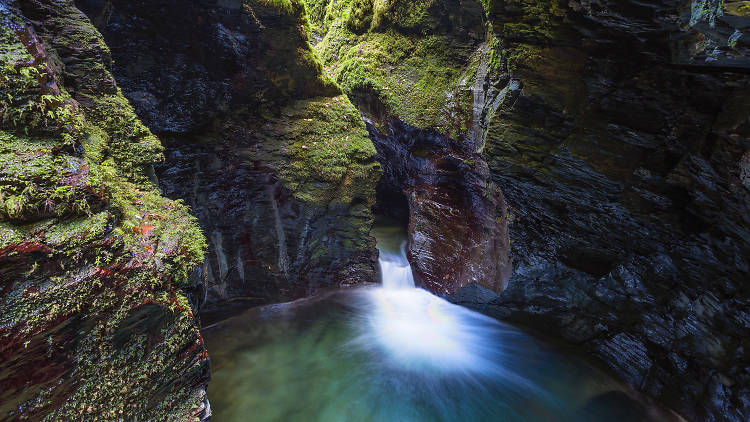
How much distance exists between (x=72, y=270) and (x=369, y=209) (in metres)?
6.23

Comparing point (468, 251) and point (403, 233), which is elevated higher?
point (468, 251)

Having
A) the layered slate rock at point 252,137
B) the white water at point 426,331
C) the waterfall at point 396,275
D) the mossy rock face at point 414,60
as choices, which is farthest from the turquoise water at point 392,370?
the mossy rock face at point 414,60

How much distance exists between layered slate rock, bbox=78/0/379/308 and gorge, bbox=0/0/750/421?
5cm

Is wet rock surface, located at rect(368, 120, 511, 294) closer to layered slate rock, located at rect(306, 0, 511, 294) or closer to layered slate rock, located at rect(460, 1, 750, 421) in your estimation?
layered slate rock, located at rect(306, 0, 511, 294)

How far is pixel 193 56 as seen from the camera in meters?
6.05

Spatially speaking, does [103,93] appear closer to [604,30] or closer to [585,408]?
[604,30]

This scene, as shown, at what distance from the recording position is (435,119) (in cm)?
816

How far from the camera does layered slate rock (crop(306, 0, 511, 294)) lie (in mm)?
7586

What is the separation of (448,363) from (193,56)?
8.37 m

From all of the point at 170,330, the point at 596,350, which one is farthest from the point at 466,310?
the point at 170,330

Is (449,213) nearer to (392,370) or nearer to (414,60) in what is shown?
(392,370)

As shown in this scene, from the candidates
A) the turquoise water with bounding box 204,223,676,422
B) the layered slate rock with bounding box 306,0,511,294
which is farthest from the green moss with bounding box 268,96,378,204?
the turquoise water with bounding box 204,223,676,422

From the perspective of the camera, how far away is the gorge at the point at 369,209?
8.76 ft

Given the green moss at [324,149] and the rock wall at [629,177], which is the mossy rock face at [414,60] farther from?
the green moss at [324,149]
